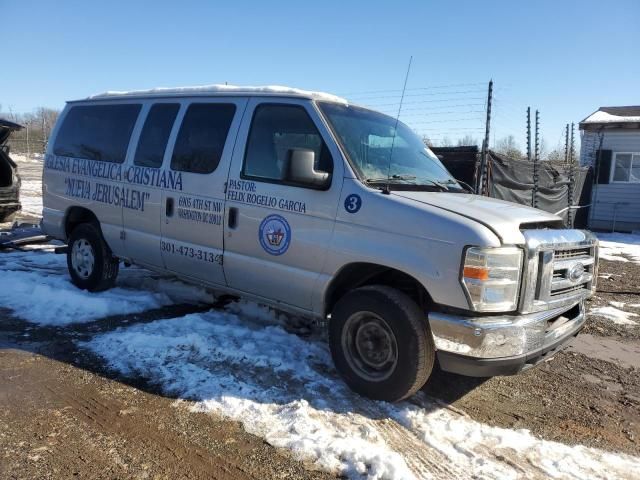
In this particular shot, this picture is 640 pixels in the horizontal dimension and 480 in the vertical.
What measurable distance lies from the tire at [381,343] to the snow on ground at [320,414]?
0.50 feet

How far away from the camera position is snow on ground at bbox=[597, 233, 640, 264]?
11242 mm

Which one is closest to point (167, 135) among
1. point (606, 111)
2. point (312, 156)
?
point (312, 156)

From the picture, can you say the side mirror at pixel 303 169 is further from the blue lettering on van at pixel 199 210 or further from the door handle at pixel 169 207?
the door handle at pixel 169 207

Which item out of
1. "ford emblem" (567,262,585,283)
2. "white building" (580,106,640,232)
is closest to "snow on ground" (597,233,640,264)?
"white building" (580,106,640,232)

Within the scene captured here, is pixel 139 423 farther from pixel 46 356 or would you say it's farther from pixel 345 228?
pixel 345 228

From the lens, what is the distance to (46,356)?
13.7 feet

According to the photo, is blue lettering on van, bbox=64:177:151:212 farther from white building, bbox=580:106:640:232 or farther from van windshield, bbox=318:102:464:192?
white building, bbox=580:106:640:232

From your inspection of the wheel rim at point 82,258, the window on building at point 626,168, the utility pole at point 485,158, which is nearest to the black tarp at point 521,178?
the utility pole at point 485,158

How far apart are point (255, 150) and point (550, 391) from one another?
10.3 feet

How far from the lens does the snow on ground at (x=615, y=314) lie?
6.16 metres

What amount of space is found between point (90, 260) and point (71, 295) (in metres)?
0.52

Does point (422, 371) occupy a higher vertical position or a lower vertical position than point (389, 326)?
lower

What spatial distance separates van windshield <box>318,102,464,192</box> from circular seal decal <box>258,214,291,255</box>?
756 millimetres

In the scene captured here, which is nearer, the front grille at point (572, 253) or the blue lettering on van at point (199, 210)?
the front grille at point (572, 253)
